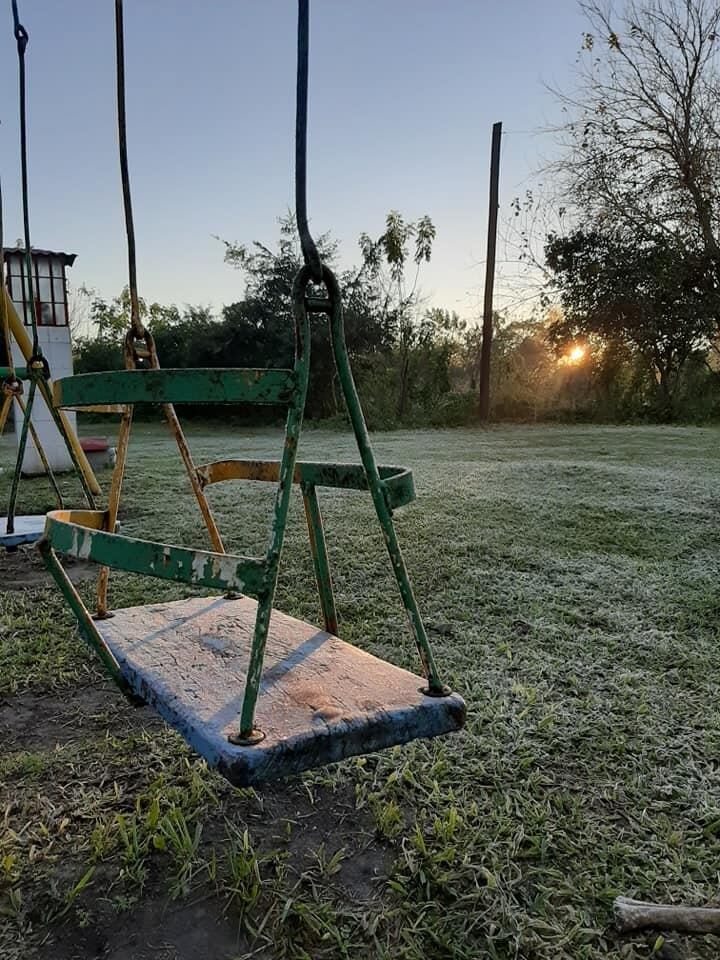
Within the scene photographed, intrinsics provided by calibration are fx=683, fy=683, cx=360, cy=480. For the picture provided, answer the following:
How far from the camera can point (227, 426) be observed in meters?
13.4

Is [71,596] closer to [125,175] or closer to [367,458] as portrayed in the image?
[367,458]

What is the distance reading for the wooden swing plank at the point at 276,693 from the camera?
879 mm

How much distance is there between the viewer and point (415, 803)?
137 cm

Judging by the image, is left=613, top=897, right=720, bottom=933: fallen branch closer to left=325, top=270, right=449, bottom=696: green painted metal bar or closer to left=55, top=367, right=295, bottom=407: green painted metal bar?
left=325, top=270, right=449, bottom=696: green painted metal bar

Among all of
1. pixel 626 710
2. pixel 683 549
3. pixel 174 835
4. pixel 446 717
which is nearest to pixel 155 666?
pixel 174 835

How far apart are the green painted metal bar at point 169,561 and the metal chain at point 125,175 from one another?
43 cm

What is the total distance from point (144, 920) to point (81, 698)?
90 centimetres

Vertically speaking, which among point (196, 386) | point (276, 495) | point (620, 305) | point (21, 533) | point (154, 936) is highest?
point (620, 305)

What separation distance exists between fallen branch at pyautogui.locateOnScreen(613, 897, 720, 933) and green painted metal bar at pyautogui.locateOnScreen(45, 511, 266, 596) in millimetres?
817

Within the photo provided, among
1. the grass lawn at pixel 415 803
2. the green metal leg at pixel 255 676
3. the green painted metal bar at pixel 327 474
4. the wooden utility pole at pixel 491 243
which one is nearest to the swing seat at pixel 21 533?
the grass lawn at pixel 415 803

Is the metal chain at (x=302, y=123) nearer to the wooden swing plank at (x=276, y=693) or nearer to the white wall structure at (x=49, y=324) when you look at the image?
the wooden swing plank at (x=276, y=693)

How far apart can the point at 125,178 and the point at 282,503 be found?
0.82 meters

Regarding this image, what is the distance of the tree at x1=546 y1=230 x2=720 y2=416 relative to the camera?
11883 mm

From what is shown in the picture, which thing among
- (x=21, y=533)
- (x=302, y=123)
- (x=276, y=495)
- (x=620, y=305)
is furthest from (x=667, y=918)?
(x=620, y=305)
